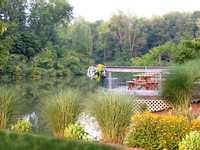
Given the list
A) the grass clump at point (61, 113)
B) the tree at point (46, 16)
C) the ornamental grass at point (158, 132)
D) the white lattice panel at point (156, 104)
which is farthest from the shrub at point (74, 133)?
the tree at point (46, 16)

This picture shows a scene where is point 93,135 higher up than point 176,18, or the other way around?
point 176,18

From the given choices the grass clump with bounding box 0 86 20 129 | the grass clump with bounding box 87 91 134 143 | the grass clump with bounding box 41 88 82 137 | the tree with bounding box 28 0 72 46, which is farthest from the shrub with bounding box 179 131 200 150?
the tree with bounding box 28 0 72 46

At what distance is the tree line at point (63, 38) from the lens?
1447 inches

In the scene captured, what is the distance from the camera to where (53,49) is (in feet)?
144

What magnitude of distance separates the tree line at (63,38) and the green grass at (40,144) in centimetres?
2360

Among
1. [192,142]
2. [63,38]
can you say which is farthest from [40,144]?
[63,38]

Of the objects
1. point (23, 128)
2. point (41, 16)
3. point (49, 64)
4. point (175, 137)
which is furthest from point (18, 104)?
point (41, 16)

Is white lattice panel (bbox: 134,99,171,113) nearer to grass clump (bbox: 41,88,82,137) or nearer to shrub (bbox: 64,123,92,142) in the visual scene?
grass clump (bbox: 41,88,82,137)

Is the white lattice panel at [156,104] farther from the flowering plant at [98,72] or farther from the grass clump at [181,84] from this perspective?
the flowering plant at [98,72]

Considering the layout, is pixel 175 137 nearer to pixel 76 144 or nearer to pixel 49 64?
pixel 76 144

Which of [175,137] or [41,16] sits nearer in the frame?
[175,137]

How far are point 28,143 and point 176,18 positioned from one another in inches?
2419

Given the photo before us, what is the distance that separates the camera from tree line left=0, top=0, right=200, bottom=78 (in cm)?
3675

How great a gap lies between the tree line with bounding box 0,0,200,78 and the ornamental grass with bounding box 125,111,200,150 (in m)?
24.8
